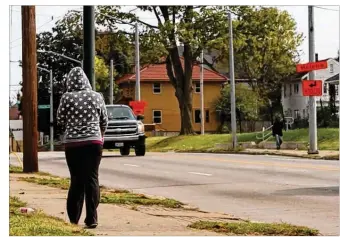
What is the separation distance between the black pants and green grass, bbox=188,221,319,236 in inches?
49.4

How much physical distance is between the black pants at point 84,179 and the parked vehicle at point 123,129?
Result: 14448 mm

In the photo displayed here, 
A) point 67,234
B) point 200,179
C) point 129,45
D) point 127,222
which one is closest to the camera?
point 67,234

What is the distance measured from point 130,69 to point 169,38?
2005 millimetres

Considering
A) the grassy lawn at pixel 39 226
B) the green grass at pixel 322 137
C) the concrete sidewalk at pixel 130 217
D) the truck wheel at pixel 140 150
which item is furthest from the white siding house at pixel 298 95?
the grassy lawn at pixel 39 226

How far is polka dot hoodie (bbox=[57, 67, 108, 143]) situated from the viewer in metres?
10.0

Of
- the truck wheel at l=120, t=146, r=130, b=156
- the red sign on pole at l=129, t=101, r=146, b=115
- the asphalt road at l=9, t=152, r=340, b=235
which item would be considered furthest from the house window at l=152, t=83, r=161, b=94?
the asphalt road at l=9, t=152, r=340, b=235

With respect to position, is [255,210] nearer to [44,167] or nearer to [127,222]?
[127,222]

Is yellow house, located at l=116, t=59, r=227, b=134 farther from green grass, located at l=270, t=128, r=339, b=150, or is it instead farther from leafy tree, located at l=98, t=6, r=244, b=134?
green grass, located at l=270, t=128, r=339, b=150

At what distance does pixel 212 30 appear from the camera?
118 feet

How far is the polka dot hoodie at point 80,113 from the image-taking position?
10039 mm

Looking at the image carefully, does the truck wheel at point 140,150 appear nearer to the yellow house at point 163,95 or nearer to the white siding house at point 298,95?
the yellow house at point 163,95

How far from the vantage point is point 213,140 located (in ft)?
129
